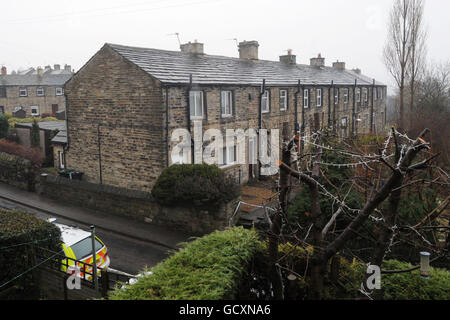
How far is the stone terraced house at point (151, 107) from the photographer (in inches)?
638

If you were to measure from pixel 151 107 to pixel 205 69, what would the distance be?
16.8 ft

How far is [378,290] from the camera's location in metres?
4.73

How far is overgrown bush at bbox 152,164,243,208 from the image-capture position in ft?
45.5

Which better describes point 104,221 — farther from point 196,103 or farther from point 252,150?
point 252,150

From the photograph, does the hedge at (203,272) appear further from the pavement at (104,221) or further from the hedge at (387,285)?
the pavement at (104,221)

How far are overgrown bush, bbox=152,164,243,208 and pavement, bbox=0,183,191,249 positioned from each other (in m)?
1.23

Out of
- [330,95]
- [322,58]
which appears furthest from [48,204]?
[322,58]

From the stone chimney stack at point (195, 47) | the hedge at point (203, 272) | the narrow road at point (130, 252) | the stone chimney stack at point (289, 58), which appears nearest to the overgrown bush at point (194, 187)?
the narrow road at point (130, 252)

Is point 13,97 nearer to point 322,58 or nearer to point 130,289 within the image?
point 322,58

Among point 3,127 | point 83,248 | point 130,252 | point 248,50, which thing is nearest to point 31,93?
point 3,127

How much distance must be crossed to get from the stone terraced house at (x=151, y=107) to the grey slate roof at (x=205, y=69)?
7 cm

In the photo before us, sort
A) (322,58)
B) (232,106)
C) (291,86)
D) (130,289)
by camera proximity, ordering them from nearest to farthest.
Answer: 1. (130,289)
2. (232,106)
3. (291,86)
4. (322,58)

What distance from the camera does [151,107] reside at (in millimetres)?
16078
